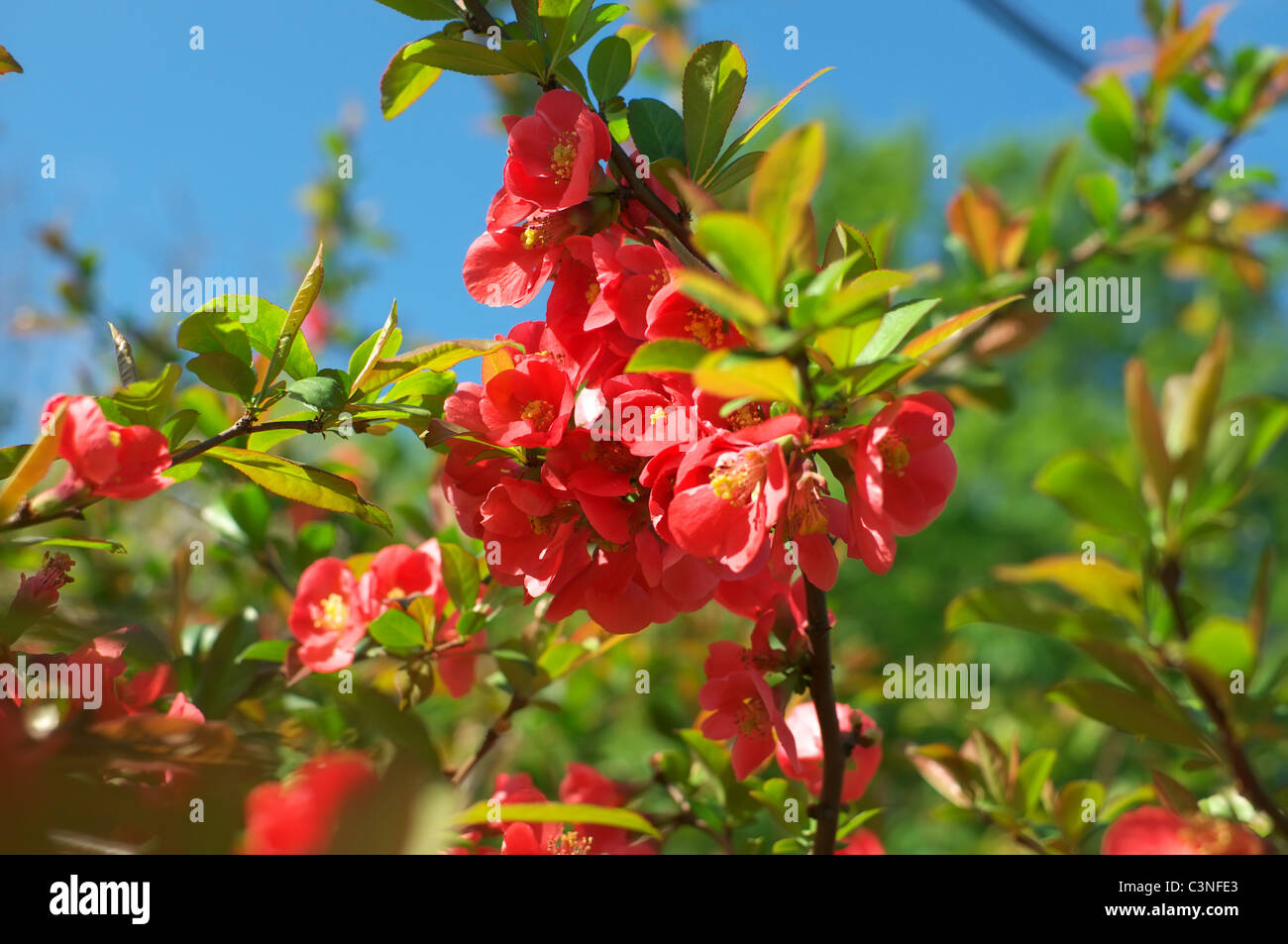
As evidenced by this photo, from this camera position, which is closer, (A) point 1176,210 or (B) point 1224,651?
(B) point 1224,651

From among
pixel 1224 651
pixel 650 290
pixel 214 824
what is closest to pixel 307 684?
pixel 214 824

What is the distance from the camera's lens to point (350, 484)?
2.57ft

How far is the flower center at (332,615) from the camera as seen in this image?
100 centimetres

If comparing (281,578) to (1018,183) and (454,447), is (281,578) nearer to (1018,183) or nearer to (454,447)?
(454,447)

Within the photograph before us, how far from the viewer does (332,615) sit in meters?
1.02

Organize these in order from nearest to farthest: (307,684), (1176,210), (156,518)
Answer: (307,684) → (1176,210) → (156,518)

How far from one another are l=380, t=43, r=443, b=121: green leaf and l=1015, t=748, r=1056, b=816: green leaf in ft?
3.09

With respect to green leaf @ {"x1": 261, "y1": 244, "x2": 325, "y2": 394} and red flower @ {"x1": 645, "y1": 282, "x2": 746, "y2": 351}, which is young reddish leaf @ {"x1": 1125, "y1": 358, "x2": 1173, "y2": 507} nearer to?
red flower @ {"x1": 645, "y1": 282, "x2": 746, "y2": 351}

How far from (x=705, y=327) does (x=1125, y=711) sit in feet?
1.40

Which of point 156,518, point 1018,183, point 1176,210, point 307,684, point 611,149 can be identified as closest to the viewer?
point 611,149

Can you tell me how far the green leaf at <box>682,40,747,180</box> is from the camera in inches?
30.4
